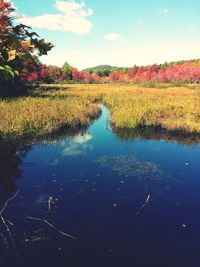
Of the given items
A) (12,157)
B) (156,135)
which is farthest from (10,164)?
(156,135)

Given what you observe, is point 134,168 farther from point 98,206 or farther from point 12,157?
point 12,157

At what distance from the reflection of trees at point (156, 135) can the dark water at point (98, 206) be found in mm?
1604

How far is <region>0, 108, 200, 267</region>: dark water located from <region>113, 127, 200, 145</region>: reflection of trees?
160cm

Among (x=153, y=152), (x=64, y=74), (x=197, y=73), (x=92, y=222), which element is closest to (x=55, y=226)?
(x=92, y=222)

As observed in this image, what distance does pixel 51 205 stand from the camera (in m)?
Answer: 7.16

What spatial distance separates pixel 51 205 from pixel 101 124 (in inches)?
449

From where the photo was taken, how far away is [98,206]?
7.19m

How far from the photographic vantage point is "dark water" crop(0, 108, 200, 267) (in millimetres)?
5430

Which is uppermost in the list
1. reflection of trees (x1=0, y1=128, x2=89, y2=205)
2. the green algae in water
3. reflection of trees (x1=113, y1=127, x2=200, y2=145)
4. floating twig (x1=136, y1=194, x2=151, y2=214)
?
reflection of trees (x1=0, y1=128, x2=89, y2=205)

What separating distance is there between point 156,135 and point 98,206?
843 centimetres

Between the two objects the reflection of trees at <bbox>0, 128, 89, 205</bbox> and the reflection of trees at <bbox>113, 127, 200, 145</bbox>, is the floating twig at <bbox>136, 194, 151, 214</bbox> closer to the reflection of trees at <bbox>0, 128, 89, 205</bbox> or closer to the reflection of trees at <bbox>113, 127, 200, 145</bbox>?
the reflection of trees at <bbox>0, 128, 89, 205</bbox>

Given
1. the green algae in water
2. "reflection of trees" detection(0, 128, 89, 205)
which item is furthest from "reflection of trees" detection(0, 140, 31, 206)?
the green algae in water

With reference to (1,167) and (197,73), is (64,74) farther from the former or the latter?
(1,167)

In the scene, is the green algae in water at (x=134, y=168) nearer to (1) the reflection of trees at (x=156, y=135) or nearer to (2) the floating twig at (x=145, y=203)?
(2) the floating twig at (x=145, y=203)
